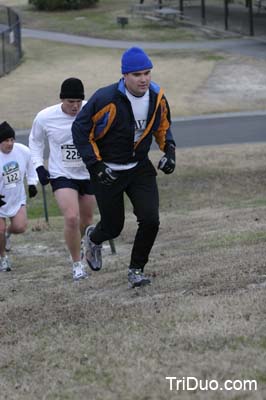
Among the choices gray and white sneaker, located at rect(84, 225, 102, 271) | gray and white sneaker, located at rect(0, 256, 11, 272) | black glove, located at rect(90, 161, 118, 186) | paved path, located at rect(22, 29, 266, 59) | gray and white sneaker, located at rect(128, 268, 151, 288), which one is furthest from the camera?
paved path, located at rect(22, 29, 266, 59)

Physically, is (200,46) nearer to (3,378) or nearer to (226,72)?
(226,72)

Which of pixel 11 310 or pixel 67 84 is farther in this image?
pixel 67 84

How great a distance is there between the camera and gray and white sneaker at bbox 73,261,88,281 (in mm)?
8742

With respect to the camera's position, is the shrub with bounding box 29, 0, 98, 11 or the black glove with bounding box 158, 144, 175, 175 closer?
the black glove with bounding box 158, 144, 175, 175

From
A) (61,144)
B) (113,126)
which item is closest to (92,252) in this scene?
(61,144)

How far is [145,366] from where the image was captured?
504 centimetres

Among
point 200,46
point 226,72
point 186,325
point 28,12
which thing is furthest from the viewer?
point 28,12

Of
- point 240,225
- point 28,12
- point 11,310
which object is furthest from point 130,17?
point 11,310

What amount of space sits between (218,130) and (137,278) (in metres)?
18.4

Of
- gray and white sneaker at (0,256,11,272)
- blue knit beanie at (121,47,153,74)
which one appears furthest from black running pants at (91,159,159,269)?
gray and white sneaker at (0,256,11,272)

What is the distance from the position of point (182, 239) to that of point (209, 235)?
48 cm

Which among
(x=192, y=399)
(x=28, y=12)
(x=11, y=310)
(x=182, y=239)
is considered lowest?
(x=28, y=12)

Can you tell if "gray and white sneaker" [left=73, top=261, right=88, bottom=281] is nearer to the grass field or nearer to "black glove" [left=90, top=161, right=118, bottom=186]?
the grass field

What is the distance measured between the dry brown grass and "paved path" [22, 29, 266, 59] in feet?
103
